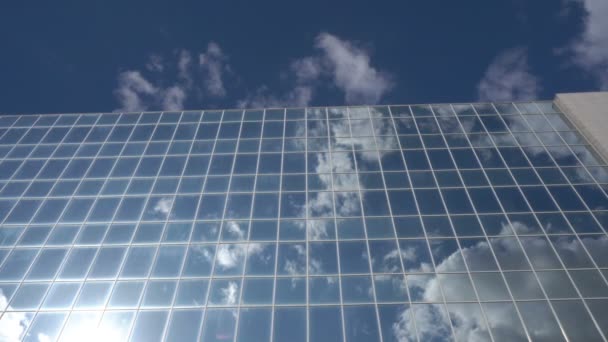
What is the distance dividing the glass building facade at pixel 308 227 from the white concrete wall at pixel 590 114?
0.61 metres

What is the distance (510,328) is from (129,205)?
71.6 feet

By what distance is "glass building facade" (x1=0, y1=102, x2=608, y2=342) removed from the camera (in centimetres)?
2183

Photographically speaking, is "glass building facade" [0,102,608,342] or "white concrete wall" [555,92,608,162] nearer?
"glass building facade" [0,102,608,342]

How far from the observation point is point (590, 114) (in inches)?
1312

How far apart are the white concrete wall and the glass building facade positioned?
0.61 meters

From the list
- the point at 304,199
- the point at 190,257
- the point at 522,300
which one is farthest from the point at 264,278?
the point at 522,300

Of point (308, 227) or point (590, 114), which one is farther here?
point (590, 114)

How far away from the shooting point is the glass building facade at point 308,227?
2183 centimetres

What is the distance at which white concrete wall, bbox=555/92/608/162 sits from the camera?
31000 mm

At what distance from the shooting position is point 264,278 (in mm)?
23750

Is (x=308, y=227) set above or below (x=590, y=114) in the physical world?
below

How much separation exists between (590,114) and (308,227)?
2210 centimetres

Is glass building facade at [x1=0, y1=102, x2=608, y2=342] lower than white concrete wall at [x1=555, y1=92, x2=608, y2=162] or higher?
lower

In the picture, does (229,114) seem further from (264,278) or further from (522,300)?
(522,300)
